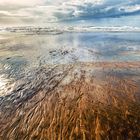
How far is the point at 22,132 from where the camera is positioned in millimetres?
8734

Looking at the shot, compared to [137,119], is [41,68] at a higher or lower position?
lower

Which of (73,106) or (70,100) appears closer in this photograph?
(73,106)

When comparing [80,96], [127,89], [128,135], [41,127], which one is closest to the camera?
[128,135]

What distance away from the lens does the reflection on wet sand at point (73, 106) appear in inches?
342

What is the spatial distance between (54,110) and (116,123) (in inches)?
110

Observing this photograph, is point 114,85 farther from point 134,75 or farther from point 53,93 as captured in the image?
point 53,93

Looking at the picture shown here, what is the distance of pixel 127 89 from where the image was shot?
41.7ft

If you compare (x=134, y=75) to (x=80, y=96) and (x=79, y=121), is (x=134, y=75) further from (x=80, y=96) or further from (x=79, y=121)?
(x=79, y=121)

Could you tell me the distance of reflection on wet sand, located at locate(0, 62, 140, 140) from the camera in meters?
8.68

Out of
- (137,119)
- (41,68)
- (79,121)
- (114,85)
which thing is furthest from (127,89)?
(41,68)

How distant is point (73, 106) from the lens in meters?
10.8

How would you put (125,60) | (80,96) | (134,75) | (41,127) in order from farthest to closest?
(125,60) < (134,75) < (80,96) < (41,127)

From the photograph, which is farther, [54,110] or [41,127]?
[54,110]

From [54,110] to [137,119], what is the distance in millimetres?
3475
